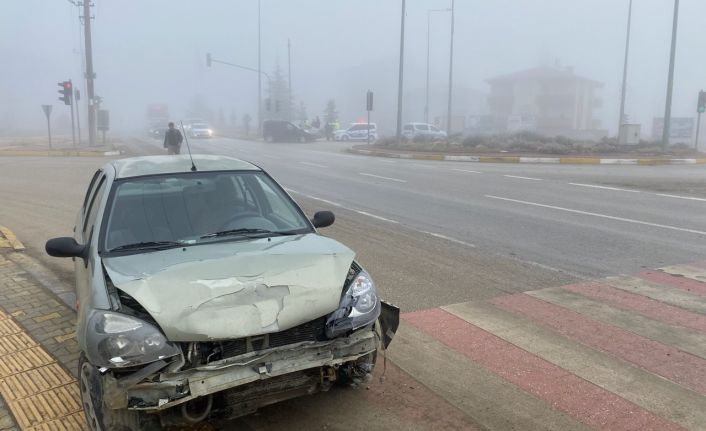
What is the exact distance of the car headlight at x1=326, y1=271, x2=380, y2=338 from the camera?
9.92 feet

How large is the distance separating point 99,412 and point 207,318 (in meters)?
0.71

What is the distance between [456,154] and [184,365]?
1003 inches

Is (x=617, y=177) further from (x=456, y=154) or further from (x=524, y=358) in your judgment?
(x=524, y=358)

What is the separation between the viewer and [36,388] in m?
3.71

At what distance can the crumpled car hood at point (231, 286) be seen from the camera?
2725 millimetres

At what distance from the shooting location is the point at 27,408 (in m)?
3.47

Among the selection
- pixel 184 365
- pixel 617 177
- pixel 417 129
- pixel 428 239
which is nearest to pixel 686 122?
pixel 417 129

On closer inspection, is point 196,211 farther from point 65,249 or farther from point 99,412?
point 99,412

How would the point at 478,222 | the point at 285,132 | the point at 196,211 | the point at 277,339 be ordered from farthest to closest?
the point at 285,132 < the point at 478,222 < the point at 196,211 < the point at 277,339

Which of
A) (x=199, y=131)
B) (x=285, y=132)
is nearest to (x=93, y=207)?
(x=285, y=132)

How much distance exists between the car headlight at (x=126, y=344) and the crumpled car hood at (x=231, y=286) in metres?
0.06

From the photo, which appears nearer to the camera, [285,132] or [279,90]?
[285,132]

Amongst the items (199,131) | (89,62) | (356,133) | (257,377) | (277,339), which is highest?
(89,62)

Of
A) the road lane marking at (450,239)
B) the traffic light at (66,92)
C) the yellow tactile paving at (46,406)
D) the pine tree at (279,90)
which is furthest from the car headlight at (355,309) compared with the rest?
the pine tree at (279,90)
